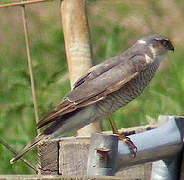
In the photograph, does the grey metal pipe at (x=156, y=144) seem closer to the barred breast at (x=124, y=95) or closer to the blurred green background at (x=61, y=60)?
the barred breast at (x=124, y=95)

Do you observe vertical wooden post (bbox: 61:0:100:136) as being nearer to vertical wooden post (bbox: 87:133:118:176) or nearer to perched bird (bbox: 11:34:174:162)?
perched bird (bbox: 11:34:174:162)

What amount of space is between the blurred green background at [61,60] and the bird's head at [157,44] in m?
0.34

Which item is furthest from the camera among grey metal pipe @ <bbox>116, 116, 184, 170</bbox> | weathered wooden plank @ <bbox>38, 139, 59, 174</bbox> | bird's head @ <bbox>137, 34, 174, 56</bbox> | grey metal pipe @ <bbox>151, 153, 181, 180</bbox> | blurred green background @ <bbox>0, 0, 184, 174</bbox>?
blurred green background @ <bbox>0, 0, 184, 174</bbox>

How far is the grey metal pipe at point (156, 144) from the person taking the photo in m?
3.03

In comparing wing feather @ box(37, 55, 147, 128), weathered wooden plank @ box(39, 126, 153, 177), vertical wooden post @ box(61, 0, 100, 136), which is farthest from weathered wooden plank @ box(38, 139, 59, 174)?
vertical wooden post @ box(61, 0, 100, 136)

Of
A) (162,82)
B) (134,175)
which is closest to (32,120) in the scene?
(162,82)

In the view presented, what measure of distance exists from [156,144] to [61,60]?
8.17ft

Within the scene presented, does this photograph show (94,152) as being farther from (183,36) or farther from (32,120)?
(183,36)

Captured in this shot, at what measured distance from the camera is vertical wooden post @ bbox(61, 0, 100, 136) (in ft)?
14.3

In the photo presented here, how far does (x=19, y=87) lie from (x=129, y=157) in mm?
2519

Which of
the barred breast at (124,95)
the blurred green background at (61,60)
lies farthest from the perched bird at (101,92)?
the blurred green background at (61,60)

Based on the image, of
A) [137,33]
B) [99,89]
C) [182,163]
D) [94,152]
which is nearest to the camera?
[94,152]

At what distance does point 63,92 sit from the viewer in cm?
A: 545

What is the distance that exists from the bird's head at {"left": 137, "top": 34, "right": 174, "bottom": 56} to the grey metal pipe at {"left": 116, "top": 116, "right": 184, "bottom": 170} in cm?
118
